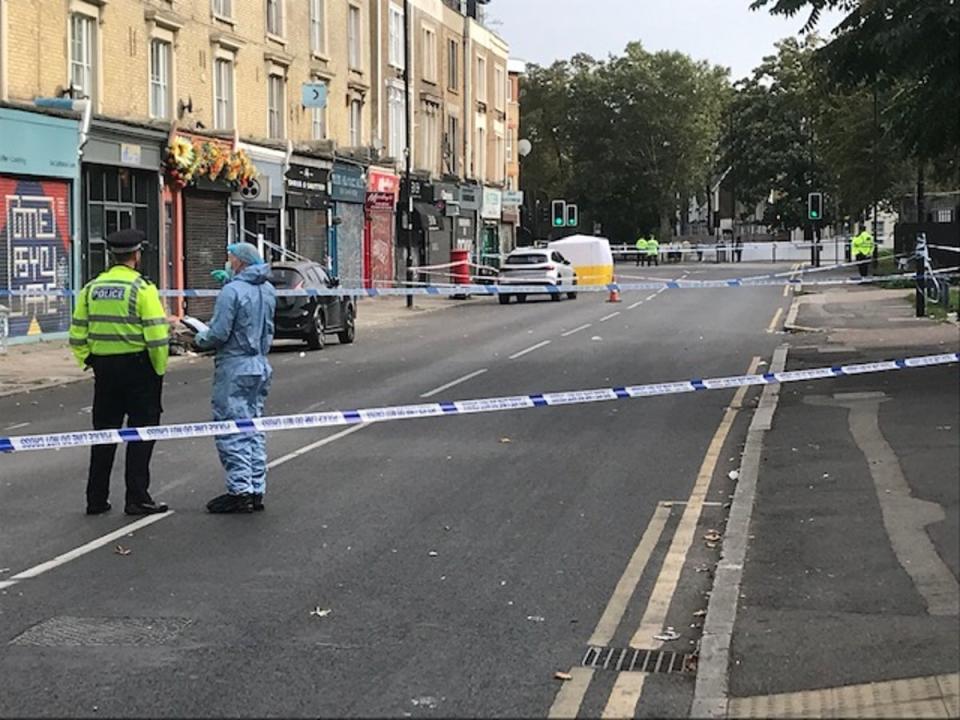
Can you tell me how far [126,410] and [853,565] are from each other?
5.12 m

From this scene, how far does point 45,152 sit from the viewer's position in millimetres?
24734

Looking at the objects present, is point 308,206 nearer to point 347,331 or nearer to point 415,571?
point 347,331

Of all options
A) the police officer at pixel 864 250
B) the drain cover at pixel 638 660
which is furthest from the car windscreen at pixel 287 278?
the police officer at pixel 864 250

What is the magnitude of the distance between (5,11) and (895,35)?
16.7 m

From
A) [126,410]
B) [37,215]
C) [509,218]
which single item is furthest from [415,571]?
[509,218]

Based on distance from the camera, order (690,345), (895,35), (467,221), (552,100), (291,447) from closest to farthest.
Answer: (291,447), (895,35), (690,345), (467,221), (552,100)

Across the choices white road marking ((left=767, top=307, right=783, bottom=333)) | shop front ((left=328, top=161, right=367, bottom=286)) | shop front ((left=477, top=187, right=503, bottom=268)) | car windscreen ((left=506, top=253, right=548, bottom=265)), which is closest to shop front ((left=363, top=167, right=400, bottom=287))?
shop front ((left=328, top=161, right=367, bottom=286))

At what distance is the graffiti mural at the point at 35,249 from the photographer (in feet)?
79.3

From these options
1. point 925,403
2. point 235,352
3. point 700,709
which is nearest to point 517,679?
point 700,709

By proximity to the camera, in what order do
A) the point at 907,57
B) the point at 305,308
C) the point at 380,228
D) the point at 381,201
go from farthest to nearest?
the point at 380,228, the point at 381,201, the point at 305,308, the point at 907,57

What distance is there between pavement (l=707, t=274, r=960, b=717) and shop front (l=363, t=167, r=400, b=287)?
31501 mm

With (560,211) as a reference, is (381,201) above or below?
above

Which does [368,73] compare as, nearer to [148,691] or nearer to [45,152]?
[45,152]

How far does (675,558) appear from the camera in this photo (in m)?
8.10
